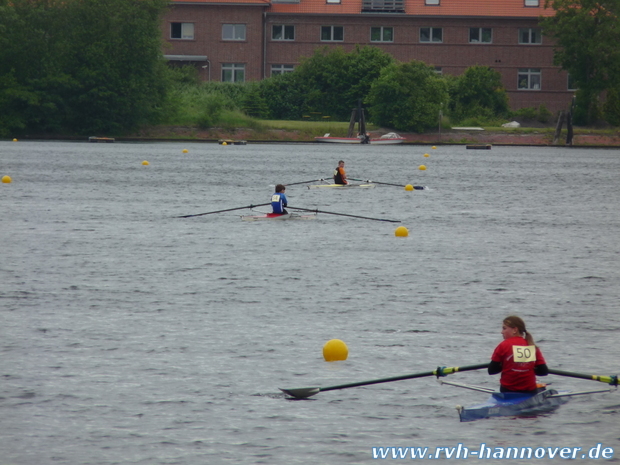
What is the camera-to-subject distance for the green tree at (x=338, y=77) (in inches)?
3676

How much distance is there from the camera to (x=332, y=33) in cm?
9956

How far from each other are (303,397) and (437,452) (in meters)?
2.20

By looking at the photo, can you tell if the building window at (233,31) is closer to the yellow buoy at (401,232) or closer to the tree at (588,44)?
the tree at (588,44)

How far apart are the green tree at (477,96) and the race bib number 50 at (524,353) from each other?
81941 mm

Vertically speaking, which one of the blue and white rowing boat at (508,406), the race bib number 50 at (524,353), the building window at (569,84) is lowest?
the blue and white rowing boat at (508,406)

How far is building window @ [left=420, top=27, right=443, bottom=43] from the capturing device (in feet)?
323

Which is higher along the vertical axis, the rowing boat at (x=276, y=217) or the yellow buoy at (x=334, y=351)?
the rowing boat at (x=276, y=217)

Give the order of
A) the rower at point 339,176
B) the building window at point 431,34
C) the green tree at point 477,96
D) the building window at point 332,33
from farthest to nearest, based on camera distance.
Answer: the building window at point 332,33, the building window at point 431,34, the green tree at point 477,96, the rower at point 339,176

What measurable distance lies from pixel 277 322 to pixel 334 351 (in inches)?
101

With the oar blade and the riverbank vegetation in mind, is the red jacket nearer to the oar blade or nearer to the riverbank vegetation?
the oar blade

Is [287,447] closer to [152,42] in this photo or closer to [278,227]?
[278,227]

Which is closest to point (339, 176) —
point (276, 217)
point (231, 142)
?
point (276, 217)

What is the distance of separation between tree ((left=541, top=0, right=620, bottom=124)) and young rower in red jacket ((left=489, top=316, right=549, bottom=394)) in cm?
8520

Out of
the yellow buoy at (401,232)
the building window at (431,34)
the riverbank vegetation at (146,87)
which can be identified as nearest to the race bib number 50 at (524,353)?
the yellow buoy at (401,232)
